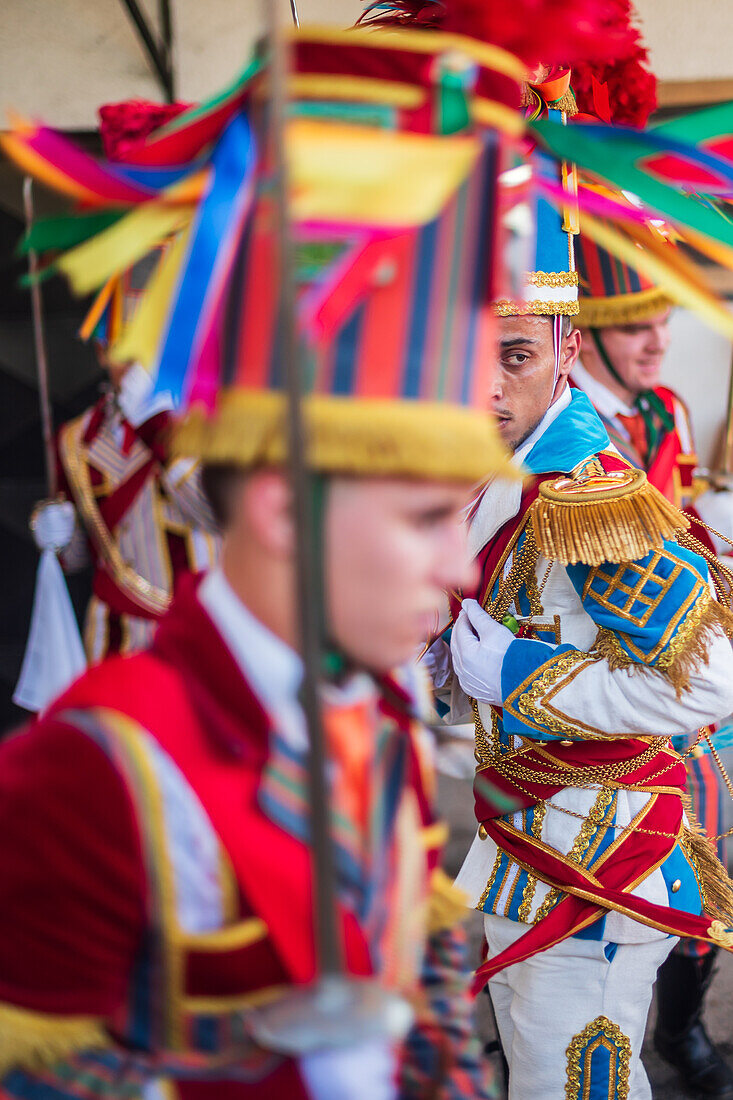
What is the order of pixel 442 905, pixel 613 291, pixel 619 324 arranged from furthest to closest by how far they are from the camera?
pixel 619 324 < pixel 613 291 < pixel 442 905

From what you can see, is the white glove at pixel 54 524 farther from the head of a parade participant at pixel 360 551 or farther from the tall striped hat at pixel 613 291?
the head of a parade participant at pixel 360 551

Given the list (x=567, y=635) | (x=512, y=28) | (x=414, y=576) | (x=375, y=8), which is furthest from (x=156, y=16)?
(x=414, y=576)

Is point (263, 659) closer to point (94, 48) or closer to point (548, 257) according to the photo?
point (548, 257)

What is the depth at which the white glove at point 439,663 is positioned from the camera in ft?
6.09

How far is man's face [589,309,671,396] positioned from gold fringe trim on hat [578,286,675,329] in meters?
0.28

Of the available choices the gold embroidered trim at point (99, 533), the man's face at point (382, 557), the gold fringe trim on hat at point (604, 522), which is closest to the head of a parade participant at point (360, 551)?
the man's face at point (382, 557)

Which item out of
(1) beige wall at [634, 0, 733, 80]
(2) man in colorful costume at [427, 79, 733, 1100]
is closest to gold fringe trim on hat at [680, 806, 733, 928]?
(2) man in colorful costume at [427, 79, 733, 1100]

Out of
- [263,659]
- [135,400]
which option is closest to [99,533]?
[135,400]

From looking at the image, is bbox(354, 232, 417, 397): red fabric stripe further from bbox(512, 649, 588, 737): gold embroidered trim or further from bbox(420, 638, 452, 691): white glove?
bbox(420, 638, 452, 691): white glove

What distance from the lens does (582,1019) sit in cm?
148

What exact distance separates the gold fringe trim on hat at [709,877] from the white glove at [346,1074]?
40.0 inches

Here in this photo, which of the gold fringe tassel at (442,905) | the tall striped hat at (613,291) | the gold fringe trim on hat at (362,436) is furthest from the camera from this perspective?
the tall striped hat at (613,291)

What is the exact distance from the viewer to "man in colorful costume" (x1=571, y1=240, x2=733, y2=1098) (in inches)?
89.4

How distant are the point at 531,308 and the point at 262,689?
3.38ft
